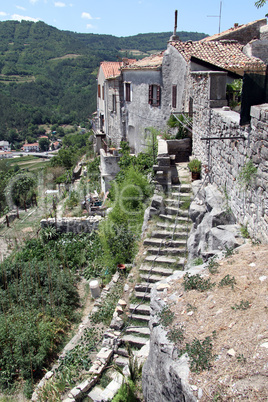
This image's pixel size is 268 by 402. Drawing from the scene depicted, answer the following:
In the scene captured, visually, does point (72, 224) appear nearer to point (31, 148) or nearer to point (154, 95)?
point (154, 95)

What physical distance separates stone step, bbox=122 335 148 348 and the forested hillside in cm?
6629

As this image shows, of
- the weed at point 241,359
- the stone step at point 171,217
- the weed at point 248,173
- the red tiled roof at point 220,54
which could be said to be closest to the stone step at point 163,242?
the stone step at point 171,217

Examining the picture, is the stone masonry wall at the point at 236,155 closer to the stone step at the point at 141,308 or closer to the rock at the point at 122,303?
the stone step at the point at 141,308

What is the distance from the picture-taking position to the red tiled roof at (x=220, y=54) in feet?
38.2

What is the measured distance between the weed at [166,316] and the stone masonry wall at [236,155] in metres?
2.01

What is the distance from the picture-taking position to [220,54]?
1275 centimetres

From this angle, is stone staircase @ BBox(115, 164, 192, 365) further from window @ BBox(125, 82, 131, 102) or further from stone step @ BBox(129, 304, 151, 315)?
window @ BBox(125, 82, 131, 102)

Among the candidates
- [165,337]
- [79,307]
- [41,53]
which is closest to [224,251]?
[165,337]

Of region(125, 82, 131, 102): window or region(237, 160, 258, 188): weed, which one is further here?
region(125, 82, 131, 102): window

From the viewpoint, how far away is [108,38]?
547 ft

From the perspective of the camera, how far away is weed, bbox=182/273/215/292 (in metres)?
4.69

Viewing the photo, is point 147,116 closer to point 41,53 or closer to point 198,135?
point 198,135

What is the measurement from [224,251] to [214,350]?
7.44ft

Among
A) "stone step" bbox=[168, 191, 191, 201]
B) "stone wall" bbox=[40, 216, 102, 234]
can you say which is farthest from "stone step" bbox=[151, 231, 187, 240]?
"stone wall" bbox=[40, 216, 102, 234]
